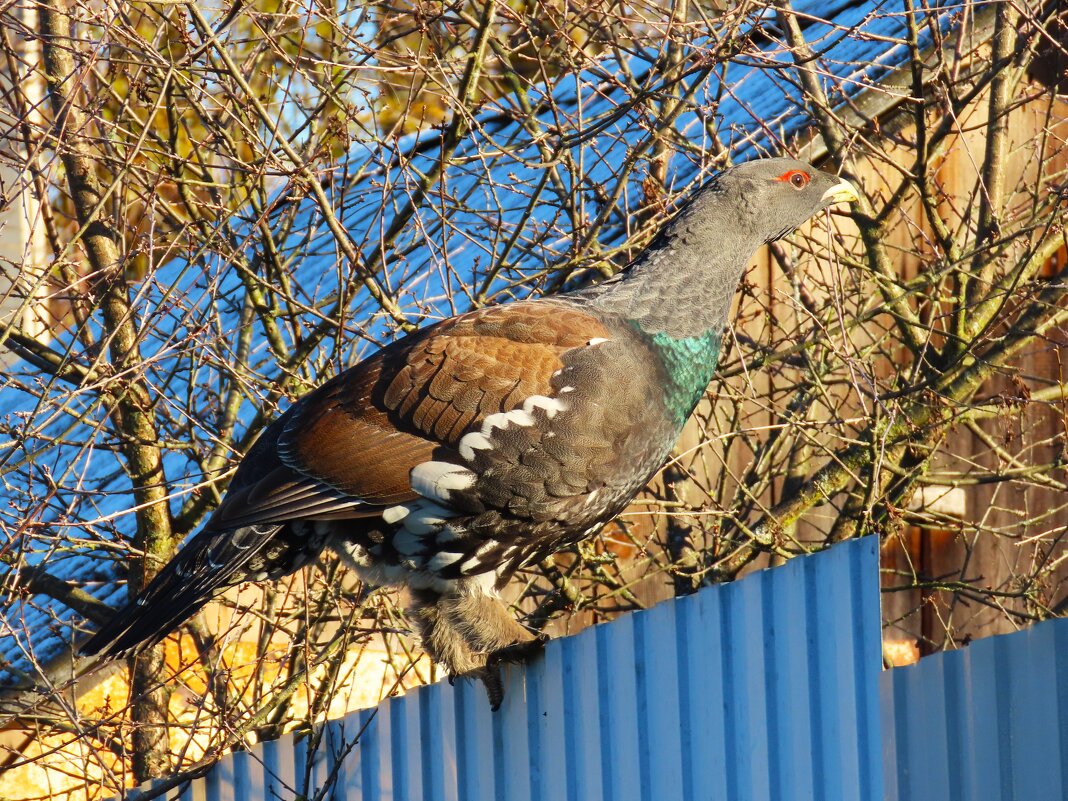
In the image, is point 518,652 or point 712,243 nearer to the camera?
point 518,652

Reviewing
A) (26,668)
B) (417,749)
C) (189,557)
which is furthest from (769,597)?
(26,668)

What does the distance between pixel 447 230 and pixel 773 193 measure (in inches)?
105

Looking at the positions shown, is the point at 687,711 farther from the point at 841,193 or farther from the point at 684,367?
the point at 841,193

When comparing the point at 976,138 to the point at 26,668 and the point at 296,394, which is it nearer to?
the point at 296,394

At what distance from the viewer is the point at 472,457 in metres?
4.83

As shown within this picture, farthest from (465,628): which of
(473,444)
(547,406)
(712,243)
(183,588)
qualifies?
(712,243)

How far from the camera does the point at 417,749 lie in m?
4.76

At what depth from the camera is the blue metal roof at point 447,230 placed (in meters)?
6.10

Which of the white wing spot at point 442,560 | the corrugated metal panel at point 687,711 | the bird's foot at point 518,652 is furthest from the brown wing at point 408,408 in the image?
the corrugated metal panel at point 687,711

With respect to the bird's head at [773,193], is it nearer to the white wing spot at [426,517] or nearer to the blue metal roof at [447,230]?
the blue metal roof at [447,230]

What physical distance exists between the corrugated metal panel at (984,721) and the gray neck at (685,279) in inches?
87.4

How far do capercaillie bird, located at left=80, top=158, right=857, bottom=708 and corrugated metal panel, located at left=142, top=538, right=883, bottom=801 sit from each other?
255 millimetres

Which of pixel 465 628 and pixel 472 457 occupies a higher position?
pixel 472 457

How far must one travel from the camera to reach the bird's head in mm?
5566
